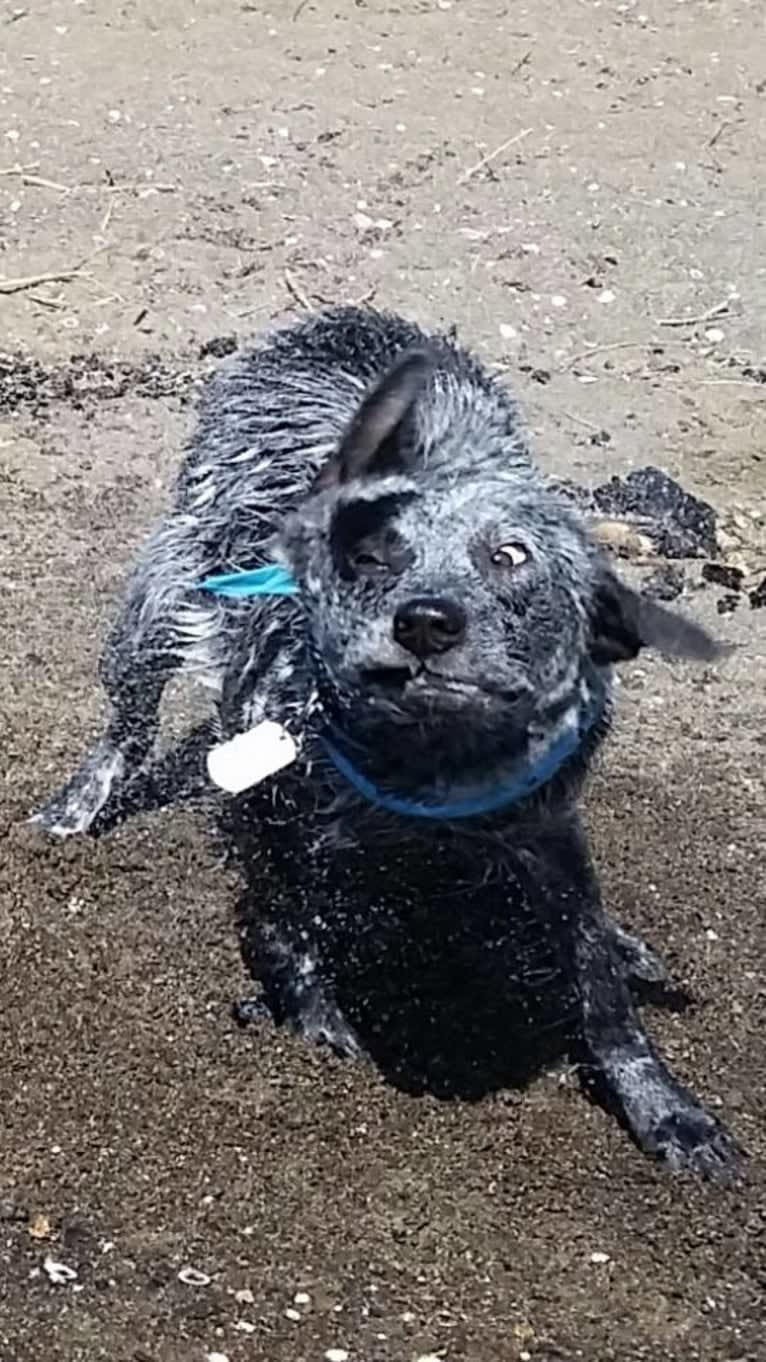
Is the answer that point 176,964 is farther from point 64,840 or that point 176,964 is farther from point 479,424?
point 479,424

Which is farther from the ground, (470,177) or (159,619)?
(159,619)

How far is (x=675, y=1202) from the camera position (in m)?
4.14

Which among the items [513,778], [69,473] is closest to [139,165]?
→ [69,473]

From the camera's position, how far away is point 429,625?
3.45 metres

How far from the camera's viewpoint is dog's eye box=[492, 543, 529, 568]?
142 inches

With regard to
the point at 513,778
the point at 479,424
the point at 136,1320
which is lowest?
the point at 136,1320

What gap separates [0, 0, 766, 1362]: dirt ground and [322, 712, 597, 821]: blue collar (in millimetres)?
701

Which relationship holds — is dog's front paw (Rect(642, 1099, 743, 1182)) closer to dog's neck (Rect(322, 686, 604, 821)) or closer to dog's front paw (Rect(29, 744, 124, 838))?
dog's neck (Rect(322, 686, 604, 821))

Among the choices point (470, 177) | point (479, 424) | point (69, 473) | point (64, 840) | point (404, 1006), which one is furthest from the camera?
point (470, 177)

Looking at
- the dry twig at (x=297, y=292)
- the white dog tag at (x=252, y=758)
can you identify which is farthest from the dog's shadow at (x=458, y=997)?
the dry twig at (x=297, y=292)

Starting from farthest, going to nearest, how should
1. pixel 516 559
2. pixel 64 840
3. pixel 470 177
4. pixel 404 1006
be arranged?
pixel 470 177 → pixel 64 840 → pixel 404 1006 → pixel 516 559

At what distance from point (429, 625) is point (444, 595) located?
0.22 ft

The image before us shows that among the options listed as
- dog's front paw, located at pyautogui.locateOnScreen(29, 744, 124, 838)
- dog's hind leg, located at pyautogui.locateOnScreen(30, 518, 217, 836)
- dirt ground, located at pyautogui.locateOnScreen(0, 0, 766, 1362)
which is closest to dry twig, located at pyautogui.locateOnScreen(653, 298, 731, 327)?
dirt ground, located at pyautogui.locateOnScreen(0, 0, 766, 1362)

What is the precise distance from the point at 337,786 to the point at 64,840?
1134 millimetres
